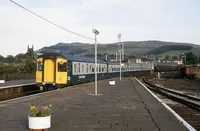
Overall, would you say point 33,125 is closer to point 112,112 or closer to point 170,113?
point 112,112

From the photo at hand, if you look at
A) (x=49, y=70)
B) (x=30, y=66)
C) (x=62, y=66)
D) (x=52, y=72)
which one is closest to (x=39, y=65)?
(x=49, y=70)

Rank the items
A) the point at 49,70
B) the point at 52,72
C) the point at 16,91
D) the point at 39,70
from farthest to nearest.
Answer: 1. the point at 16,91
2. the point at 39,70
3. the point at 49,70
4. the point at 52,72

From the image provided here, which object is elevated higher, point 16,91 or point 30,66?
point 30,66

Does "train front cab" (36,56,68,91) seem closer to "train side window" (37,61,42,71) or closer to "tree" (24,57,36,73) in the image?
"train side window" (37,61,42,71)

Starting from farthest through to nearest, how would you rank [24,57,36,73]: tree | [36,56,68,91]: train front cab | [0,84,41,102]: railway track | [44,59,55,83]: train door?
[24,57,36,73]: tree < [44,59,55,83]: train door < [36,56,68,91]: train front cab < [0,84,41,102]: railway track

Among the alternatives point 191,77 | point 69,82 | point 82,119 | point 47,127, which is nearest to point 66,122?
point 82,119

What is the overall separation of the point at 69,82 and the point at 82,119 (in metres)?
17.1

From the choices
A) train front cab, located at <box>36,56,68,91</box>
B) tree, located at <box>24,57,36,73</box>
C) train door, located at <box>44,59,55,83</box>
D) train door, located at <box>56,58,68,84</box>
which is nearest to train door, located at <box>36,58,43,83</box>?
train front cab, located at <box>36,56,68,91</box>

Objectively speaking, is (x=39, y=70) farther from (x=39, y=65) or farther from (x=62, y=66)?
(x=62, y=66)

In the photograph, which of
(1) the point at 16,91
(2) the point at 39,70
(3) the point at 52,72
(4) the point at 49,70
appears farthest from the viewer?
(1) the point at 16,91

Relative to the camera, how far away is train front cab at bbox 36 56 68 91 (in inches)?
1004

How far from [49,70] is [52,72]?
1.04ft

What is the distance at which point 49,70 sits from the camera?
25672mm

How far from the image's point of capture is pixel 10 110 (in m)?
12.6
